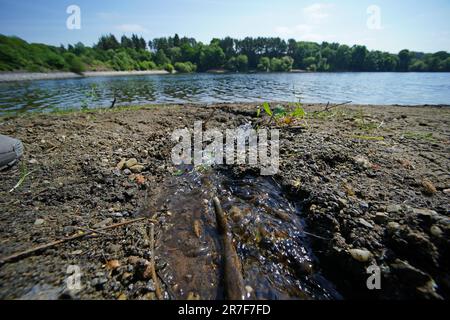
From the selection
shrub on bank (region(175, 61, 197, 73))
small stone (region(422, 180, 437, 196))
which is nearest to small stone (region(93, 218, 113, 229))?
small stone (region(422, 180, 437, 196))

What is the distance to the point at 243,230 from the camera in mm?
2750

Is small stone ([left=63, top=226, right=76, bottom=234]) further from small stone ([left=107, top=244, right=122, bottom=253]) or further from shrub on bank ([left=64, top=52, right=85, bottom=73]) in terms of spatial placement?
shrub on bank ([left=64, top=52, right=85, bottom=73])

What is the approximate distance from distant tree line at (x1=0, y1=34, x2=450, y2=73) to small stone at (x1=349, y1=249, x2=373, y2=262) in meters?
72.1

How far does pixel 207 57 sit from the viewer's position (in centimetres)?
10512

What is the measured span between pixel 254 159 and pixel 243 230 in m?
1.84

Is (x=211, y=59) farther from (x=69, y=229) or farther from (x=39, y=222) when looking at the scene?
(x=69, y=229)

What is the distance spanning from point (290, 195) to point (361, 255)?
1.36 meters

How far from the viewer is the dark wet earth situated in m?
2.04

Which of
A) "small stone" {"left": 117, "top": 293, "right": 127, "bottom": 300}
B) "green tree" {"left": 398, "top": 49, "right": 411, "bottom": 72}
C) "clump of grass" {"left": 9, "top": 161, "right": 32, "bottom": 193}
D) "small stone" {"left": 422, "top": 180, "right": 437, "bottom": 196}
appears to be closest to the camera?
"small stone" {"left": 117, "top": 293, "right": 127, "bottom": 300}

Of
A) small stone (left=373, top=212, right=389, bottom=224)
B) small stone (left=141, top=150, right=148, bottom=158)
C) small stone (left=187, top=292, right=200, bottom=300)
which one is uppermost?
small stone (left=141, top=150, right=148, bottom=158)

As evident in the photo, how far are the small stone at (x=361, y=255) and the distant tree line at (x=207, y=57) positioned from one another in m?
72.1

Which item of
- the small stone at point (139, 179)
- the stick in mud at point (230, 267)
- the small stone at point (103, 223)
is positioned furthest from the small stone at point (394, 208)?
the small stone at point (139, 179)

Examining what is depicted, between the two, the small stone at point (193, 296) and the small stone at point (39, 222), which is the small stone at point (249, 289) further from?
the small stone at point (39, 222)
